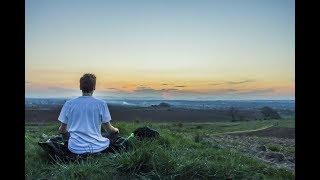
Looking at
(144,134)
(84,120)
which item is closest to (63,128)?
(84,120)

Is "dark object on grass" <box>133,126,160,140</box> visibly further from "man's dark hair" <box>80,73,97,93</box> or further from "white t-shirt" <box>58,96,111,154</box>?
"man's dark hair" <box>80,73,97,93</box>

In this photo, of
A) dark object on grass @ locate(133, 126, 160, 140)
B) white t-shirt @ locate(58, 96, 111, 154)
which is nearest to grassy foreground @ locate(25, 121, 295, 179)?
white t-shirt @ locate(58, 96, 111, 154)

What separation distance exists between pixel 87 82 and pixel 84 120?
20.2 inches

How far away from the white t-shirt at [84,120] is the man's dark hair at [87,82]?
0.12m

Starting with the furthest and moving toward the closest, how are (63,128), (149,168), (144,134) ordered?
(144,134), (63,128), (149,168)

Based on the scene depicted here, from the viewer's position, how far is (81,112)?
604 centimetres

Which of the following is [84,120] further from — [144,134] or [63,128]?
[144,134]

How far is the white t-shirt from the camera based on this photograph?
6.05 m

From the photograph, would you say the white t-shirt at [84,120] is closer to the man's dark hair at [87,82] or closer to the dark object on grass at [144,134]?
the man's dark hair at [87,82]

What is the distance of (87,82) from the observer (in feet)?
20.0

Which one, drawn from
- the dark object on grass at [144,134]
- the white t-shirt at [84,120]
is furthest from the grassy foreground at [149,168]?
the dark object on grass at [144,134]
